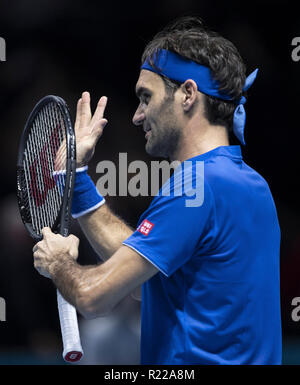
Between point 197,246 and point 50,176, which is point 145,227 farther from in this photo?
point 50,176

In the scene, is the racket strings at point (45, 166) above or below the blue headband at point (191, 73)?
below

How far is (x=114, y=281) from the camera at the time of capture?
73.2 inches

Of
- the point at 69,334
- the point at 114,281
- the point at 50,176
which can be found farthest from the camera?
the point at 50,176

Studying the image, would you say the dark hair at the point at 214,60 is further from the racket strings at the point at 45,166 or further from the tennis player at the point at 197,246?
the racket strings at the point at 45,166

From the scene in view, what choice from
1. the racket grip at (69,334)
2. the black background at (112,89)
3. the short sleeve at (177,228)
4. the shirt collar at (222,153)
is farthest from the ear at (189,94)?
the black background at (112,89)

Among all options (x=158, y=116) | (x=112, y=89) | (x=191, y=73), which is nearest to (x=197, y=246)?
(x=158, y=116)

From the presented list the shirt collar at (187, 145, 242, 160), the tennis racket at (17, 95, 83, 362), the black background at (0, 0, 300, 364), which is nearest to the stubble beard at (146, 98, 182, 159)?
the shirt collar at (187, 145, 242, 160)

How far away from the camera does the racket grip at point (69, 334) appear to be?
79.3 inches

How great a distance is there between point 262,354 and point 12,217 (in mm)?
2873

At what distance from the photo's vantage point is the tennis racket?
2.10m

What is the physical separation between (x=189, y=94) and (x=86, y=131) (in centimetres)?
46

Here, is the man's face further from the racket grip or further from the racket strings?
the racket grip

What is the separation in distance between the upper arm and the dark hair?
21.7 inches
